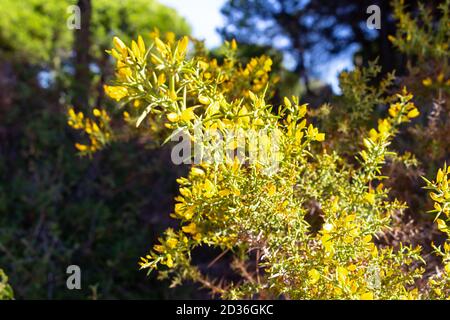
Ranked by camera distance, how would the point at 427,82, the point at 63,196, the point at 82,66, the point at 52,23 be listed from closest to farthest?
the point at 427,82
the point at 63,196
the point at 82,66
the point at 52,23

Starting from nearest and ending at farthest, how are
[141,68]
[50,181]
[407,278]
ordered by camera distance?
[141,68], [407,278], [50,181]

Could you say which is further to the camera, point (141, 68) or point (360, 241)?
point (360, 241)

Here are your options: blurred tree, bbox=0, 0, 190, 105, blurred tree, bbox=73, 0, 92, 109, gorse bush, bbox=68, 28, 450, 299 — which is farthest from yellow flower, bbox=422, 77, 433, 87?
blurred tree, bbox=0, 0, 190, 105

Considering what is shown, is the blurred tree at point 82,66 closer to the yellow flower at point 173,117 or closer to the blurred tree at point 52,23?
the blurred tree at point 52,23

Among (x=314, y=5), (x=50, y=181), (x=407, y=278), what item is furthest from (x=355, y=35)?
(x=407, y=278)

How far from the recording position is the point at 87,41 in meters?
5.04

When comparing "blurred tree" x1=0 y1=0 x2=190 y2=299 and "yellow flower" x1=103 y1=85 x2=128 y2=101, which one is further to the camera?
"blurred tree" x1=0 y1=0 x2=190 y2=299

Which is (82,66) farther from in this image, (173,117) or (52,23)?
(52,23)

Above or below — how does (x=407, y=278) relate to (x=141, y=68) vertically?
below

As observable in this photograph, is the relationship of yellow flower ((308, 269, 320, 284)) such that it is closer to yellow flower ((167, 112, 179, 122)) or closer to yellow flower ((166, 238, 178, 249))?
yellow flower ((166, 238, 178, 249))

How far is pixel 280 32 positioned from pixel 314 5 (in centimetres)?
54

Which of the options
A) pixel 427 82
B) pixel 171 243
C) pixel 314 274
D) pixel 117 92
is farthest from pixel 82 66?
pixel 314 274

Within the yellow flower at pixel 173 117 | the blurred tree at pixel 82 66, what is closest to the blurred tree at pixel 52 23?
the blurred tree at pixel 82 66
